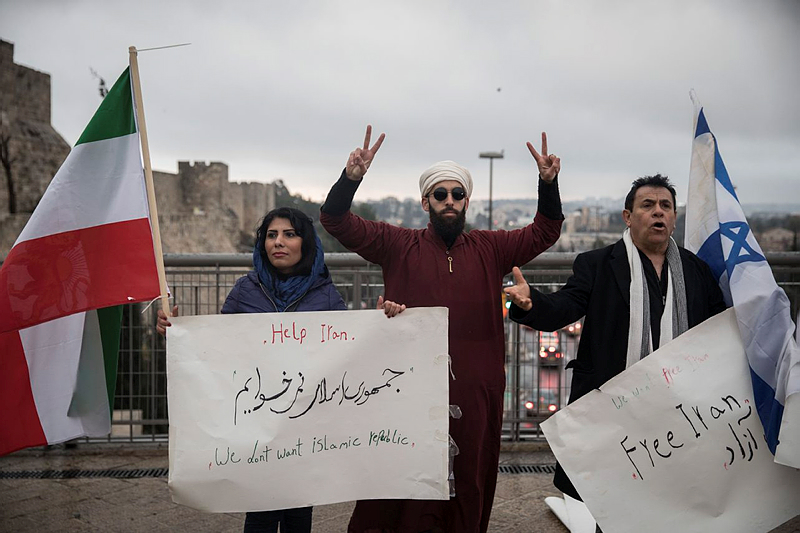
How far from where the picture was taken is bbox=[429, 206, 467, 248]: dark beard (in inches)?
136

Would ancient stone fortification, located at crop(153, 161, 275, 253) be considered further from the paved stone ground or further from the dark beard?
the dark beard

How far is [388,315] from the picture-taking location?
321 cm

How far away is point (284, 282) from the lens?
3.38 metres

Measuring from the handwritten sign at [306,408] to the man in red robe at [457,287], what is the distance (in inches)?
8.6

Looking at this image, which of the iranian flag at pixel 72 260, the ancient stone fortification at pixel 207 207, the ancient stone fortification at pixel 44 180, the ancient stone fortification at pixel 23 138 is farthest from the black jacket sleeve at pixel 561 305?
the ancient stone fortification at pixel 207 207

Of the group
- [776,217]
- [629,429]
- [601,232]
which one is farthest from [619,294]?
[776,217]

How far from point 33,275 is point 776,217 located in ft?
112

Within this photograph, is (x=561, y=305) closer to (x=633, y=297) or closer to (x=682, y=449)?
(x=633, y=297)

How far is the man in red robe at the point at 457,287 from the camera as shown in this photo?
3.37m

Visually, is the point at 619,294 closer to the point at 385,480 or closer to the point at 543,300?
the point at 543,300

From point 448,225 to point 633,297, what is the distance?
898 millimetres

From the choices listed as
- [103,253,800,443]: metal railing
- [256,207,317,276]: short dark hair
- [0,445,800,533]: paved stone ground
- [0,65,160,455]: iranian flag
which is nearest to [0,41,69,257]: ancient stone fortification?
[103,253,800,443]: metal railing

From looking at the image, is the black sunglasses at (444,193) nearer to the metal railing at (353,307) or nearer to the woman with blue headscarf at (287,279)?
the woman with blue headscarf at (287,279)

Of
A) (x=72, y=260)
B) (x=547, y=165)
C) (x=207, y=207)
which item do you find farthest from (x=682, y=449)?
(x=207, y=207)
